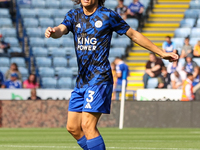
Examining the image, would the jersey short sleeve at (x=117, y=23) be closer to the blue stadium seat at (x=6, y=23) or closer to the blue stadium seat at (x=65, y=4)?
the blue stadium seat at (x=6, y=23)

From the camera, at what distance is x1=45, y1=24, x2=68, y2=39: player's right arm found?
16.1 feet

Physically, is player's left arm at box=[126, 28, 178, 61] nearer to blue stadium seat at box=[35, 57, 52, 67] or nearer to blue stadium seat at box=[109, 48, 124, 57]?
blue stadium seat at box=[109, 48, 124, 57]

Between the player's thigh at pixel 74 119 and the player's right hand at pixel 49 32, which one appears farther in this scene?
the player's thigh at pixel 74 119

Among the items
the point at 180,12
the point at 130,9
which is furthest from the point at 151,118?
the point at 180,12

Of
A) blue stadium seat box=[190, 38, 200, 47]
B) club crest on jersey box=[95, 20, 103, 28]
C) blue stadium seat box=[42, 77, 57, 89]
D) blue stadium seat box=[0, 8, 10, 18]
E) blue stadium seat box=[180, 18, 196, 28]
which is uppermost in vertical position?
club crest on jersey box=[95, 20, 103, 28]

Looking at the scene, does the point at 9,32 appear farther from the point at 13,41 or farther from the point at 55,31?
the point at 55,31

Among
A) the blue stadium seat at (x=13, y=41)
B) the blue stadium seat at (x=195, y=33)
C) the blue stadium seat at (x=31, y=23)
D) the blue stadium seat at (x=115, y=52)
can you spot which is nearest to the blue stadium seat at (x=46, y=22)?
the blue stadium seat at (x=31, y=23)

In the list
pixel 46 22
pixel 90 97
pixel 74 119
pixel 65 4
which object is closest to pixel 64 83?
pixel 46 22

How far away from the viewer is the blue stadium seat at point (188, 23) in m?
19.3

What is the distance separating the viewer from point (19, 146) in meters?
7.99

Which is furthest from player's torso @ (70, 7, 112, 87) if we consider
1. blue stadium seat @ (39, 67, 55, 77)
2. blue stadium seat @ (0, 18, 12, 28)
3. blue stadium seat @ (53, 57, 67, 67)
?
blue stadium seat @ (0, 18, 12, 28)

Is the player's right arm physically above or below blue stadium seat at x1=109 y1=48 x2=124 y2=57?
above

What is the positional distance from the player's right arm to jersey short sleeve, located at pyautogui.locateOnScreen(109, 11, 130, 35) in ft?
1.70

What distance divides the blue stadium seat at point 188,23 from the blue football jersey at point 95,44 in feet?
47.8
